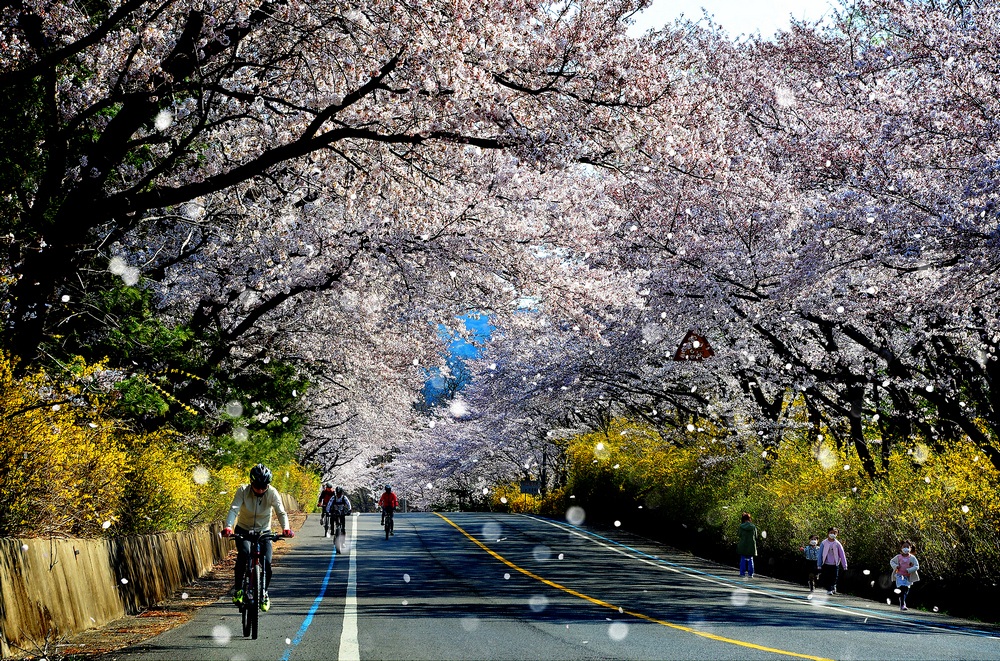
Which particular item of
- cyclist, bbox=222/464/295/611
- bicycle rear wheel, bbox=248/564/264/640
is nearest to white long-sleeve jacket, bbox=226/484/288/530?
cyclist, bbox=222/464/295/611

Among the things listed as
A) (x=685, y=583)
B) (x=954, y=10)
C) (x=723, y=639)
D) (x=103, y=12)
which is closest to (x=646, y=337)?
(x=685, y=583)

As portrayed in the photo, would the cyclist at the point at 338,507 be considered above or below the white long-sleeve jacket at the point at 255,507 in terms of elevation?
below

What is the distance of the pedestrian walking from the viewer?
21859 millimetres

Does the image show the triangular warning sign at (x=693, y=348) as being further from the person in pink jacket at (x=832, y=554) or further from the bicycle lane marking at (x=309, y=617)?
the bicycle lane marking at (x=309, y=617)

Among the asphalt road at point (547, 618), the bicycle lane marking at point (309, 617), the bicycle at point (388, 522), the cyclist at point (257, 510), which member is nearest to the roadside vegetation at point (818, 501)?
the asphalt road at point (547, 618)

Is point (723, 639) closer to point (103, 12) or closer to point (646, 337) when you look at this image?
point (103, 12)

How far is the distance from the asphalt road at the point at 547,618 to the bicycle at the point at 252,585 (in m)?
0.21

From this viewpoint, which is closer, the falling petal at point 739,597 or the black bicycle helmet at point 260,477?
the black bicycle helmet at point 260,477

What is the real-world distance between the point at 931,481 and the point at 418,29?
606 inches

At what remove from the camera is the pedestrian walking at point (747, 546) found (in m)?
21.9

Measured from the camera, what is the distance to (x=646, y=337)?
81.4 ft

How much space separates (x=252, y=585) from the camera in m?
10.8

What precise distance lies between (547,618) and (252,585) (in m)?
4.32

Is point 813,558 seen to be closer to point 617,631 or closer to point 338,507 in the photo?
point 617,631
